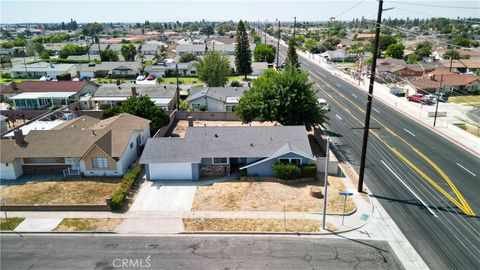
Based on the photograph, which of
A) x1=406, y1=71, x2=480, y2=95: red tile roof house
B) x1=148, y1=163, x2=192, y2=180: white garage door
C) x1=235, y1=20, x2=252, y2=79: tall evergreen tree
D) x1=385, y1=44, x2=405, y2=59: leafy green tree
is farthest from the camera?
x1=385, y1=44, x2=405, y2=59: leafy green tree

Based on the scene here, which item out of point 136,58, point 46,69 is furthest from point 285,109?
point 136,58

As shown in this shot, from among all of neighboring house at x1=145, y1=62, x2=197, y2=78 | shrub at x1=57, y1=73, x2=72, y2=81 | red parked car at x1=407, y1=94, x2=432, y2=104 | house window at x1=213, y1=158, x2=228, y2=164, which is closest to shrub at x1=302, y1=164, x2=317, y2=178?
house window at x1=213, y1=158, x2=228, y2=164

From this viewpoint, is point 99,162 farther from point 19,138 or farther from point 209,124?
point 209,124

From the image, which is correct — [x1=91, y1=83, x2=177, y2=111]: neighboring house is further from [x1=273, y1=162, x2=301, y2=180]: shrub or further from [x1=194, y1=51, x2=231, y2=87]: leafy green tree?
[x1=273, y1=162, x2=301, y2=180]: shrub

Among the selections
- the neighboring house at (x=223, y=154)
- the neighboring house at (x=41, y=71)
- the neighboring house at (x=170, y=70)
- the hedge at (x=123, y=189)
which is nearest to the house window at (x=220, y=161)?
the neighboring house at (x=223, y=154)

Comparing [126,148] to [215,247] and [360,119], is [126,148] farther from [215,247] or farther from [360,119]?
[360,119]

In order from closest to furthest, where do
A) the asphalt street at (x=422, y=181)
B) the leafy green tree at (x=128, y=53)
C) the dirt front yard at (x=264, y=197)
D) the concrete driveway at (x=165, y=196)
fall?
the asphalt street at (x=422, y=181), the dirt front yard at (x=264, y=197), the concrete driveway at (x=165, y=196), the leafy green tree at (x=128, y=53)

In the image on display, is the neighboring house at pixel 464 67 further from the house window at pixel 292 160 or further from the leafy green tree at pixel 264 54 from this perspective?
the house window at pixel 292 160
